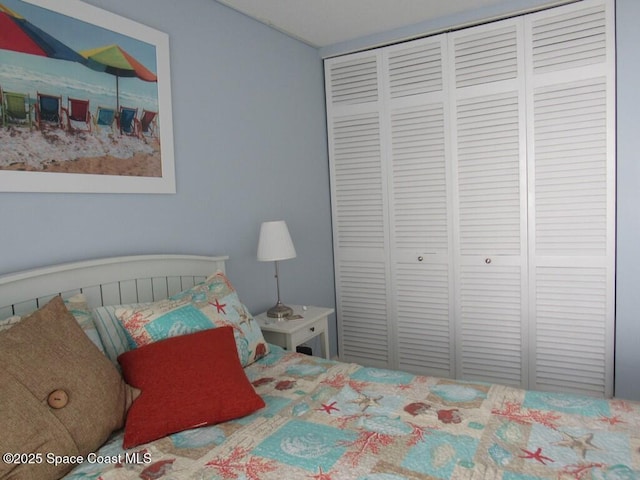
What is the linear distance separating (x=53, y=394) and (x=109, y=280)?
69 centimetres

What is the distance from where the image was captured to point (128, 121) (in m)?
2.01

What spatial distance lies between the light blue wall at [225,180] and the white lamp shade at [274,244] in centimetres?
19

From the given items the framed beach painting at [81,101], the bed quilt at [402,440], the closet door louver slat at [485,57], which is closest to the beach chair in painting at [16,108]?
the framed beach painting at [81,101]

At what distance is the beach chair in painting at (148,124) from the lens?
6.77 feet

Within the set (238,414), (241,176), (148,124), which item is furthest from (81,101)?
(238,414)

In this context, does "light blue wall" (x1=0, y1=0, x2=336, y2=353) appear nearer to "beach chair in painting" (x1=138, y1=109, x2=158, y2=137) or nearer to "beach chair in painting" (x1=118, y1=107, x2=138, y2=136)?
"beach chair in painting" (x1=138, y1=109, x2=158, y2=137)

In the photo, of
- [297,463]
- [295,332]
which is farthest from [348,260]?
[297,463]

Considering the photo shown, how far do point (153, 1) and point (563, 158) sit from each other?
2.32 m

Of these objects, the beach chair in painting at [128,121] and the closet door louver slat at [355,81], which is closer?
the beach chair in painting at [128,121]

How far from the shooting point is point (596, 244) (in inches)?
104

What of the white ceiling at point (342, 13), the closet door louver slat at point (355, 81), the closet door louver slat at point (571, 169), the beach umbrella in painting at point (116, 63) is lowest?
the closet door louver slat at point (571, 169)

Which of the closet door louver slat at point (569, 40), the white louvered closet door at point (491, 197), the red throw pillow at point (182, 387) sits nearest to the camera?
the red throw pillow at point (182, 387)

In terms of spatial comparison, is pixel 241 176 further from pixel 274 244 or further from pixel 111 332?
pixel 111 332

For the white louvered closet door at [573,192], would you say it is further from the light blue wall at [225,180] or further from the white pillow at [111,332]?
the white pillow at [111,332]
